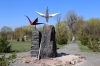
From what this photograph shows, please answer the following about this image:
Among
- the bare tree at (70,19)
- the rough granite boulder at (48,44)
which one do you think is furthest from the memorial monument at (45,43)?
the bare tree at (70,19)

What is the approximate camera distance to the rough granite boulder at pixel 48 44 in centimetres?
1240

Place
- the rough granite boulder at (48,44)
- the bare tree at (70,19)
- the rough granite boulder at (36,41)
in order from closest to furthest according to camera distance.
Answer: the rough granite boulder at (48,44) < the rough granite boulder at (36,41) < the bare tree at (70,19)

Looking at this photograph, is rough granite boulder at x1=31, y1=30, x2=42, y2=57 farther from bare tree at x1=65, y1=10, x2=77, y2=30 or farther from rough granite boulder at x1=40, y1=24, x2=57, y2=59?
bare tree at x1=65, y1=10, x2=77, y2=30

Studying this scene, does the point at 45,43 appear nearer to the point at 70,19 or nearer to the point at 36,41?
the point at 36,41

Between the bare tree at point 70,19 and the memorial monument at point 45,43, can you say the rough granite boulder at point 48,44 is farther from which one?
the bare tree at point 70,19

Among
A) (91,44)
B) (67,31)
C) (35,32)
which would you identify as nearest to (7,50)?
(35,32)

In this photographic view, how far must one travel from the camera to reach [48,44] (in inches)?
495

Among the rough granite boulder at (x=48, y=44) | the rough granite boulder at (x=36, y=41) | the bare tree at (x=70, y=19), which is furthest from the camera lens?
the bare tree at (x=70, y=19)

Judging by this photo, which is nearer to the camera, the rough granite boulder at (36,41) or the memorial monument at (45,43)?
the memorial monument at (45,43)

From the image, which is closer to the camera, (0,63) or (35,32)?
(0,63)

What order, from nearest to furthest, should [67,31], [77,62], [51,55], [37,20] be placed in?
1. [77,62]
2. [51,55]
3. [37,20]
4. [67,31]

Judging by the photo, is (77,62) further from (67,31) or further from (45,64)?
(67,31)

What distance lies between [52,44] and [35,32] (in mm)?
1548

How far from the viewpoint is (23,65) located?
1047 cm
